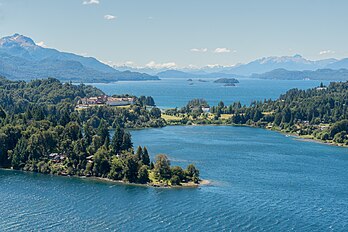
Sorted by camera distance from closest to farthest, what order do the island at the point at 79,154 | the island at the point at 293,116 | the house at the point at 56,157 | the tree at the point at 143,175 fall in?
the tree at the point at 143,175 < the island at the point at 79,154 < the house at the point at 56,157 < the island at the point at 293,116

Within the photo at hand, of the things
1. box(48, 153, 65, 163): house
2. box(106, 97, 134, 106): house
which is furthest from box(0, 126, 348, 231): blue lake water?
box(106, 97, 134, 106): house

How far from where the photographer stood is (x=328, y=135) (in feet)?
280

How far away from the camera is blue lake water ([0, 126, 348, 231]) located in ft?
127

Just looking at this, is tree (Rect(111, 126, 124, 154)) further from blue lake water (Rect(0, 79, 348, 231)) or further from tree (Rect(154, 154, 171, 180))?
tree (Rect(154, 154, 171, 180))

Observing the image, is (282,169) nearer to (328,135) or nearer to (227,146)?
(227,146)

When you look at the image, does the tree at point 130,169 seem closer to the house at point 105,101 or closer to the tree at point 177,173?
the tree at point 177,173

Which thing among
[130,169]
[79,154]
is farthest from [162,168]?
[79,154]

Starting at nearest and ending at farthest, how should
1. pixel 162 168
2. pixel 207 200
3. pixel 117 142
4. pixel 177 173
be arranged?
pixel 207 200 < pixel 177 173 < pixel 162 168 < pixel 117 142

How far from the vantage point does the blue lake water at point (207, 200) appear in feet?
127

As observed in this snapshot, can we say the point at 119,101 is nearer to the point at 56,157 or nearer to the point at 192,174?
the point at 56,157

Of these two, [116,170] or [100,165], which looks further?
[100,165]

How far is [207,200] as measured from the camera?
44.5m

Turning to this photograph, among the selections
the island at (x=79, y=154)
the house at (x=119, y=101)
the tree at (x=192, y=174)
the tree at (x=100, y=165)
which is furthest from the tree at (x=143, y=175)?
the house at (x=119, y=101)

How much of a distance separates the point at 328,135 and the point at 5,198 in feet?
191
